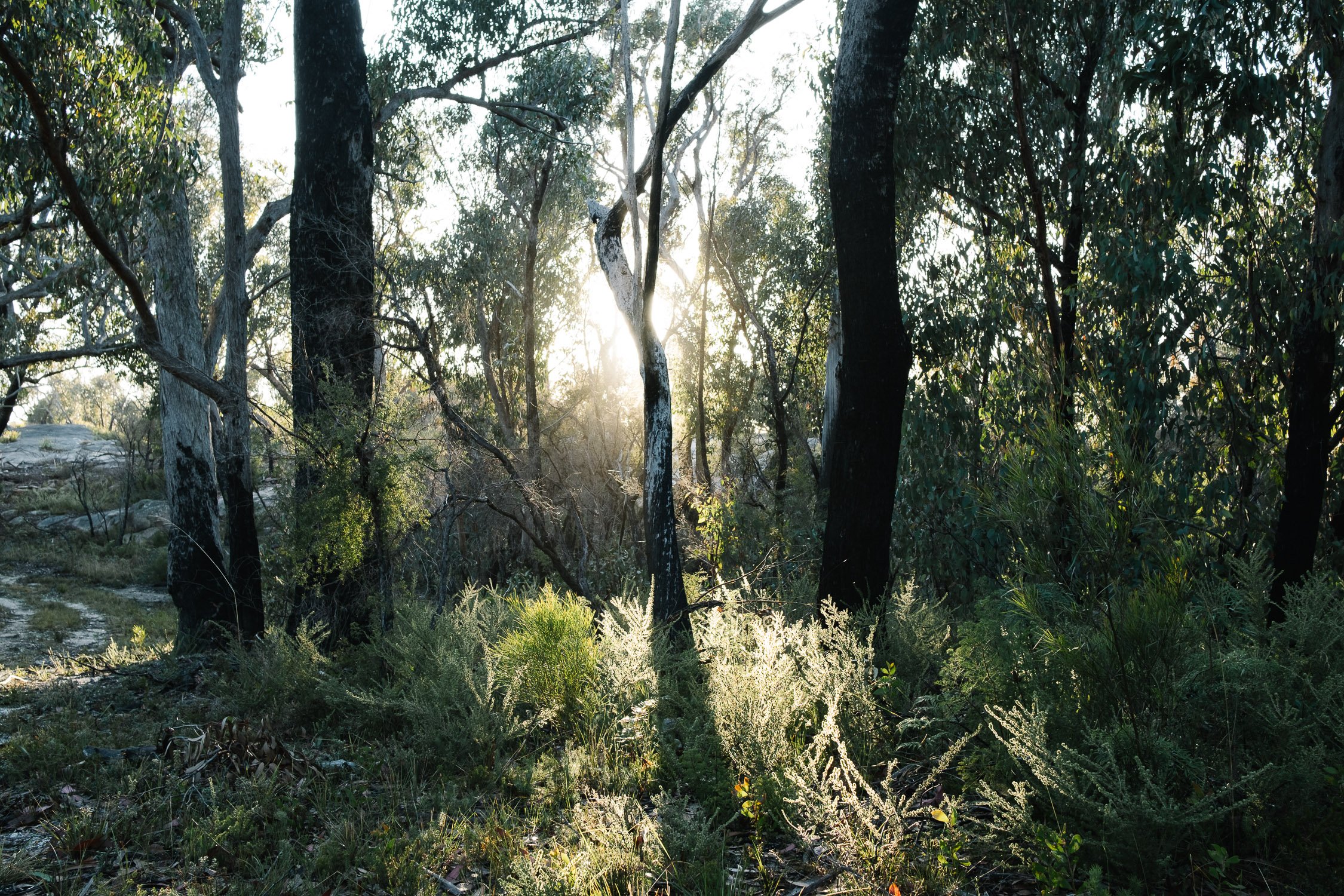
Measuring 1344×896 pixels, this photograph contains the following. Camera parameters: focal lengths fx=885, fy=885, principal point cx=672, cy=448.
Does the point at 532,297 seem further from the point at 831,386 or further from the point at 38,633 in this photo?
the point at 38,633

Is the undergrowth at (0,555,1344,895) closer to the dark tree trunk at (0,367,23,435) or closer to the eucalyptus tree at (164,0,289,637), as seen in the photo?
the eucalyptus tree at (164,0,289,637)

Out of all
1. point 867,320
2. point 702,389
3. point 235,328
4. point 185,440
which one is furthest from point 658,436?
point 702,389

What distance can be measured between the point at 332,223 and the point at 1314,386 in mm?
→ 7558

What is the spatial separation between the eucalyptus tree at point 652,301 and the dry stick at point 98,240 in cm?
360

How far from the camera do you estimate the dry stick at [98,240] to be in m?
6.45

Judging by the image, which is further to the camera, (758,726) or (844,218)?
(844,218)

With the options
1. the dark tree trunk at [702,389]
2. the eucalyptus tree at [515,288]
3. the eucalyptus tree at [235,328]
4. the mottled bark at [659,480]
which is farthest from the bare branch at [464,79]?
the mottled bark at [659,480]

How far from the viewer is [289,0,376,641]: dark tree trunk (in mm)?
7457

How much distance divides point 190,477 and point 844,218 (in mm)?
8654

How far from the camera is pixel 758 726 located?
11.1ft

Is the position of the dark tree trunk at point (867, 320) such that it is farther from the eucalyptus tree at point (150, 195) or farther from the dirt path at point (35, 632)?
the dirt path at point (35, 632)

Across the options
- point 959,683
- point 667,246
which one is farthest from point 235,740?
point 667,246

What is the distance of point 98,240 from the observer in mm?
6719

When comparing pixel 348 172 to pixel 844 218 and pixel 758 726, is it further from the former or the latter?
pixel 758 726
